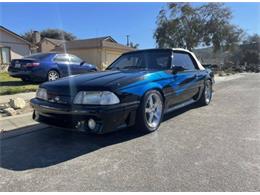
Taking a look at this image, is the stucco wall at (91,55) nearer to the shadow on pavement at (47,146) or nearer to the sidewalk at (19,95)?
the sidewalk at (19,95)

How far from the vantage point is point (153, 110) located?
4516mm

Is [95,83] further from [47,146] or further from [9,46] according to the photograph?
[9,46]

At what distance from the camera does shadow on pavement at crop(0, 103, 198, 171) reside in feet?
10.8

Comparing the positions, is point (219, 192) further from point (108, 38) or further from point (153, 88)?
point (108, 38)

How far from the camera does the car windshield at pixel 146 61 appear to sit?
5184 millimetres

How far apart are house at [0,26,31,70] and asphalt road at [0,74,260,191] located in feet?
67.1

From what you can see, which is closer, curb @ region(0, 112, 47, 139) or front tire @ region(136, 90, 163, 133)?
front tire @ region(136, 90, 163, 133)

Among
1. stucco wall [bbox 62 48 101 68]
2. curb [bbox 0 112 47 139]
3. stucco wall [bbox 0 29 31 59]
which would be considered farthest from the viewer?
stucco wall [bbox 62 48 101 68]

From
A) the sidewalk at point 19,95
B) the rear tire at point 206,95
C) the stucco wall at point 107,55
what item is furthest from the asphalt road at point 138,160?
the stucco wall at point 107,55

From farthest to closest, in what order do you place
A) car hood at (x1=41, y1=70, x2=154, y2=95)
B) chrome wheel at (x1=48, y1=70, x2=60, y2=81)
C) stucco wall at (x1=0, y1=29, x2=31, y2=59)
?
1. stucco wall at (x1=0, y1=29, x2=31, y2=59)
2. chrome wheel at (x1=48, y1=70, x2=60, y2=81)
3. car hood at (x1=41, y1=70, x2=154, y2=95)

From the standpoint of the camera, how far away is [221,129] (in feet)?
15.3

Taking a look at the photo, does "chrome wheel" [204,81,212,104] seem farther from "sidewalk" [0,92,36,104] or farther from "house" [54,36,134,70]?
"house" [54,36,134,70]

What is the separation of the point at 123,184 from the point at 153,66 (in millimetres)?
2945

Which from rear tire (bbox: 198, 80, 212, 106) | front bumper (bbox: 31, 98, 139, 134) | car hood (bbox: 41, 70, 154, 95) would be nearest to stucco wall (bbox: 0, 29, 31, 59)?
rear tire (bbox: 198, 80, 212, 106)
